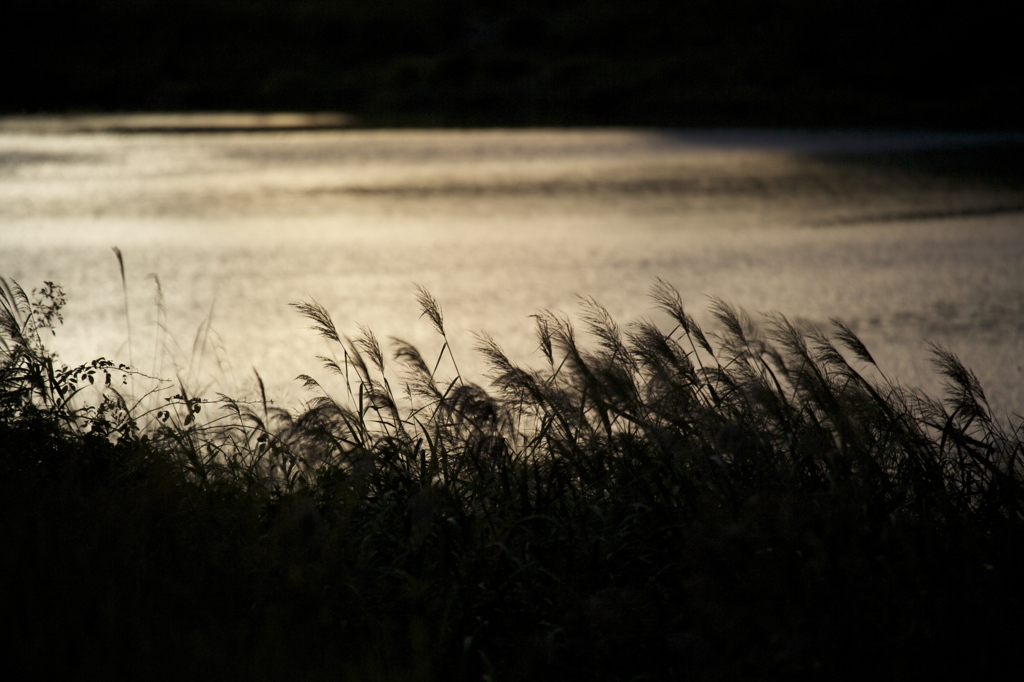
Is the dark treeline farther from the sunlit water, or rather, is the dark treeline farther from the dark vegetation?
the dark vegetation

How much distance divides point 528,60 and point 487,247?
32536 mm

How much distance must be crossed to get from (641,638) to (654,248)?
8116 mm

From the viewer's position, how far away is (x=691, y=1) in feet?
167

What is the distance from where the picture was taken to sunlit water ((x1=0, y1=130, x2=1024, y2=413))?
23.2 feet

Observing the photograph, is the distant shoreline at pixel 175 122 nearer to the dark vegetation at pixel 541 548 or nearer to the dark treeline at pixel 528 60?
the dark treeline at pixel 528 60

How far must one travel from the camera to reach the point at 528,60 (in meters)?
41.5

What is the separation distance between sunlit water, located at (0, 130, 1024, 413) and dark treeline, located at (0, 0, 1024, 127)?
12.9 m

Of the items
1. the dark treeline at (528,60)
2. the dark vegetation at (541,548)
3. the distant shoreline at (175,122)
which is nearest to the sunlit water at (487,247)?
the dark vegetation at (541,548)

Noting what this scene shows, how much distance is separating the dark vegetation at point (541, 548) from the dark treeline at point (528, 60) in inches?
1037

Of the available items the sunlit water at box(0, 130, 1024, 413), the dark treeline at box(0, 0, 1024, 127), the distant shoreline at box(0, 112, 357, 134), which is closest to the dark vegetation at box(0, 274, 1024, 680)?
the sunlit water at box(0, 130, 1024, 413)

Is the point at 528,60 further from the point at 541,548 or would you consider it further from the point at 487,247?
the point at 541,548

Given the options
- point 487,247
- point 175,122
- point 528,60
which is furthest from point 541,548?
point 528,60

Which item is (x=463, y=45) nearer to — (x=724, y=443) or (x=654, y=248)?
(x=654, y=248)

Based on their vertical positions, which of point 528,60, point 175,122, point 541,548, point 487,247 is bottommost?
point 541,548
